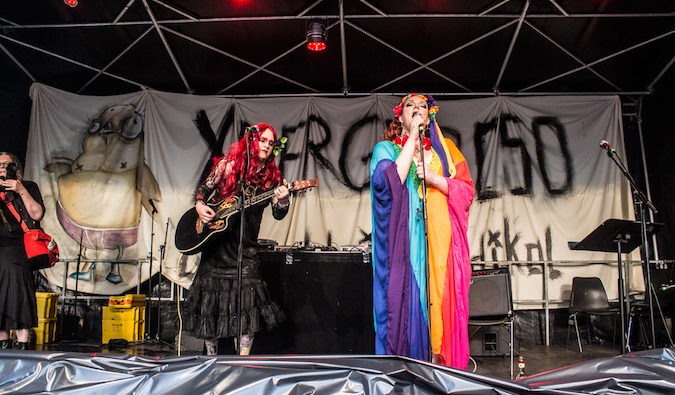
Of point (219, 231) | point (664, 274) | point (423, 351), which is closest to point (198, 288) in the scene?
point (219, 231)

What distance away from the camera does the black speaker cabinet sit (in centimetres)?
424

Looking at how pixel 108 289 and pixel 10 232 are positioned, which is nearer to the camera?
pixel 10 232

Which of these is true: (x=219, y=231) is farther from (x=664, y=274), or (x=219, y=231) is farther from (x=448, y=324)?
(x=664, y=274)

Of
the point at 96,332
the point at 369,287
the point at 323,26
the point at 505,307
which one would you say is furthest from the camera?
the point at 96,332

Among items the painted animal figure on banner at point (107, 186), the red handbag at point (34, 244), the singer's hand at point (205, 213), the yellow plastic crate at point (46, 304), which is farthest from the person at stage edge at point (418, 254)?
the yellow plastic crate at point (46, 304)

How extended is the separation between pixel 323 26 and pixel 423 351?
12.5 feet

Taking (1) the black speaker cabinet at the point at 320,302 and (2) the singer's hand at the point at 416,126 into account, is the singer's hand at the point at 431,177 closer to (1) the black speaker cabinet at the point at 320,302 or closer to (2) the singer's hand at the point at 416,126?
(2) the singer's hand at the point at 416,126

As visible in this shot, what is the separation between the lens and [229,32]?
5285 millimetres

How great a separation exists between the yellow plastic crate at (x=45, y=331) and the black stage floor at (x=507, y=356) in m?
0.17

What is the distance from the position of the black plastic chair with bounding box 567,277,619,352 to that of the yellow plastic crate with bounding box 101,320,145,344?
5307mm

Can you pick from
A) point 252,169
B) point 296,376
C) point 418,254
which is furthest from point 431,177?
point 296,376

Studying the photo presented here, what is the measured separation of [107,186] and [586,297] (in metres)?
6.30

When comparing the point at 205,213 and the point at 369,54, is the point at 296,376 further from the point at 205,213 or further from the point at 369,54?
the point at 369,54

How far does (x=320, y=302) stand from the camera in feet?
14.1
